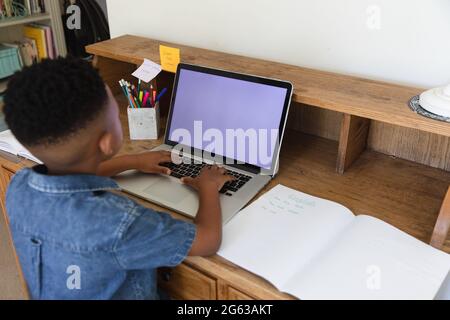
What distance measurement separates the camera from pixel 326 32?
4.12 ft

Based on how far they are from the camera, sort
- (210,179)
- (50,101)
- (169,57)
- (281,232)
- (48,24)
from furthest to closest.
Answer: (48,24)
(169,57)
(210,179)
(281,232)
(50,101)

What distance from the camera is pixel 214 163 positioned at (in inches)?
47.6

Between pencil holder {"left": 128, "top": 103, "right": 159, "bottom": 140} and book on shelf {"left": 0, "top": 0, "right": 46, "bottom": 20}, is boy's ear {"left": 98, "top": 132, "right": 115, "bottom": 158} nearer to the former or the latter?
pencil holder {"left": 128, "top": 103, "right": 159, "bottom": 140}

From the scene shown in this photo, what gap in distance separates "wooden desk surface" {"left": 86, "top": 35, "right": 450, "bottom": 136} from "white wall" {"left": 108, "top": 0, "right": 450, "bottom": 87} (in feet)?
0.18

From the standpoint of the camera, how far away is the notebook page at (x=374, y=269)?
2.63ft

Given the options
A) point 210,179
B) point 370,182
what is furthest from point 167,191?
point 370,182

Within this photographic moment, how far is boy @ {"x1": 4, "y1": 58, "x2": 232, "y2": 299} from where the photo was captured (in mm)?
765

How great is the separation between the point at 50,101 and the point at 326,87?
686mm

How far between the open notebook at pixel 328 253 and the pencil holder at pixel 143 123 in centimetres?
46

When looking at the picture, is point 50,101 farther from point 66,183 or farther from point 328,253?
point 328,253

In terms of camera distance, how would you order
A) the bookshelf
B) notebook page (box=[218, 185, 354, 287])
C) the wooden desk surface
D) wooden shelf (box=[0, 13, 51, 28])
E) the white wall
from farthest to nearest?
the bookshelf, wooden shelf (box=[0, 13, 51, 28]), the white wall, the wooden desk surface, notebook page (box=[218, 185, 354, 287])

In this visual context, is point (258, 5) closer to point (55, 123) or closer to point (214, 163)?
point (214, 163)

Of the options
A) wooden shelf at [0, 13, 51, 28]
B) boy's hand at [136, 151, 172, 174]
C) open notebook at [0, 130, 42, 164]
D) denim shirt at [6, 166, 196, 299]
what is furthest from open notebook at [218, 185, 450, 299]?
wooden shelf at [0, 13, 51, 28]

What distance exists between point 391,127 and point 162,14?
2.82 ft
